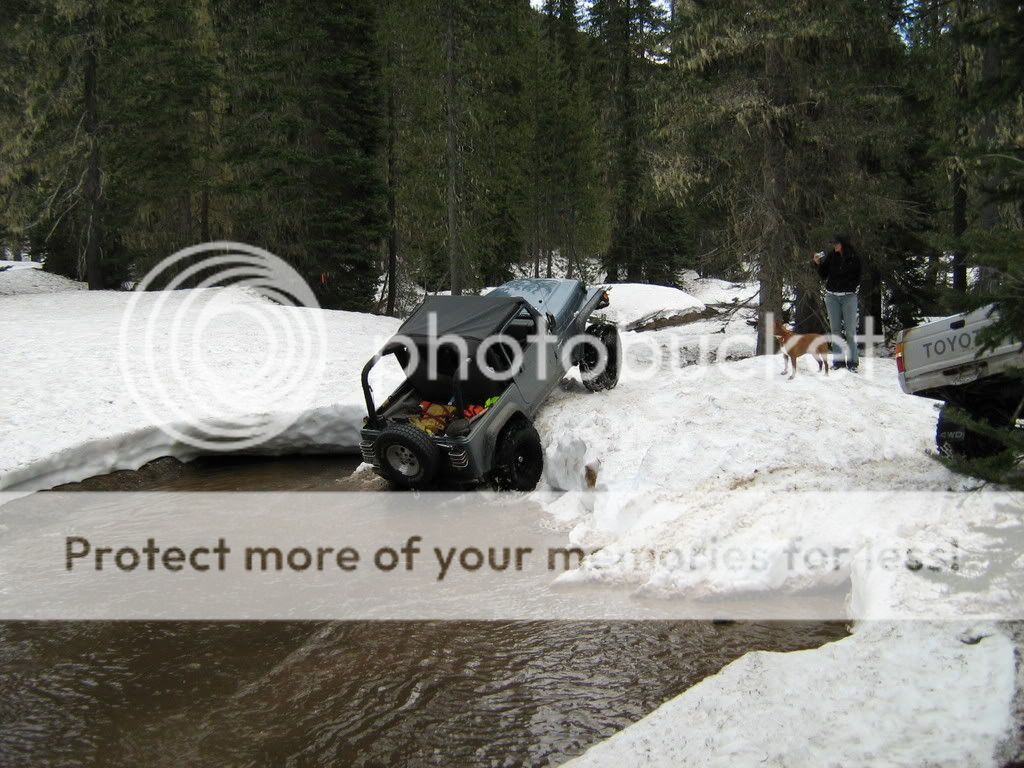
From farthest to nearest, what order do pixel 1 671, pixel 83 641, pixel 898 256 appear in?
pixel 898 256
pixel 83 641
pixel 1 671

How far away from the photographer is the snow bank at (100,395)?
405 inches

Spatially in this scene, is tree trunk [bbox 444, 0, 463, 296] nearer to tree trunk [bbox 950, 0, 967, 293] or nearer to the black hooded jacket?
the black hooded jacket

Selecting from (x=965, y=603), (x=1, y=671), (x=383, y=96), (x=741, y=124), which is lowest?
→ (x=1, y=671)

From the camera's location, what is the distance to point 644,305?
1128 inches

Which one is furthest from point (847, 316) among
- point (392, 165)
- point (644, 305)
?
point (644, 305)

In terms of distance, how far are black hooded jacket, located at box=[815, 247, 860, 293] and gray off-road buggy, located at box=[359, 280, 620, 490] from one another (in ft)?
12.6

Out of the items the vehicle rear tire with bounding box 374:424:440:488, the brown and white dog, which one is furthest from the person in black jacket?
the vehicle rear tire with bounding box 374:424:440:488

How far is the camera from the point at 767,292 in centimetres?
1446

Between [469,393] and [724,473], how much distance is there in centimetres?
358

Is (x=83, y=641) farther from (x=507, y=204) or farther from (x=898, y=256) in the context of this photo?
(x=507, y=204)

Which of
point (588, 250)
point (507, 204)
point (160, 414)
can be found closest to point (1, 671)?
point (160, 414)

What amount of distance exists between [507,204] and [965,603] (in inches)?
1168

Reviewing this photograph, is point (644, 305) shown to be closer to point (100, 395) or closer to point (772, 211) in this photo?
point (772, 211)

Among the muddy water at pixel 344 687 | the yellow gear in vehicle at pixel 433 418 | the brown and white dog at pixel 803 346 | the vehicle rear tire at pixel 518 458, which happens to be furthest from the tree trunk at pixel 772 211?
the muddy water at pixel 344 687
